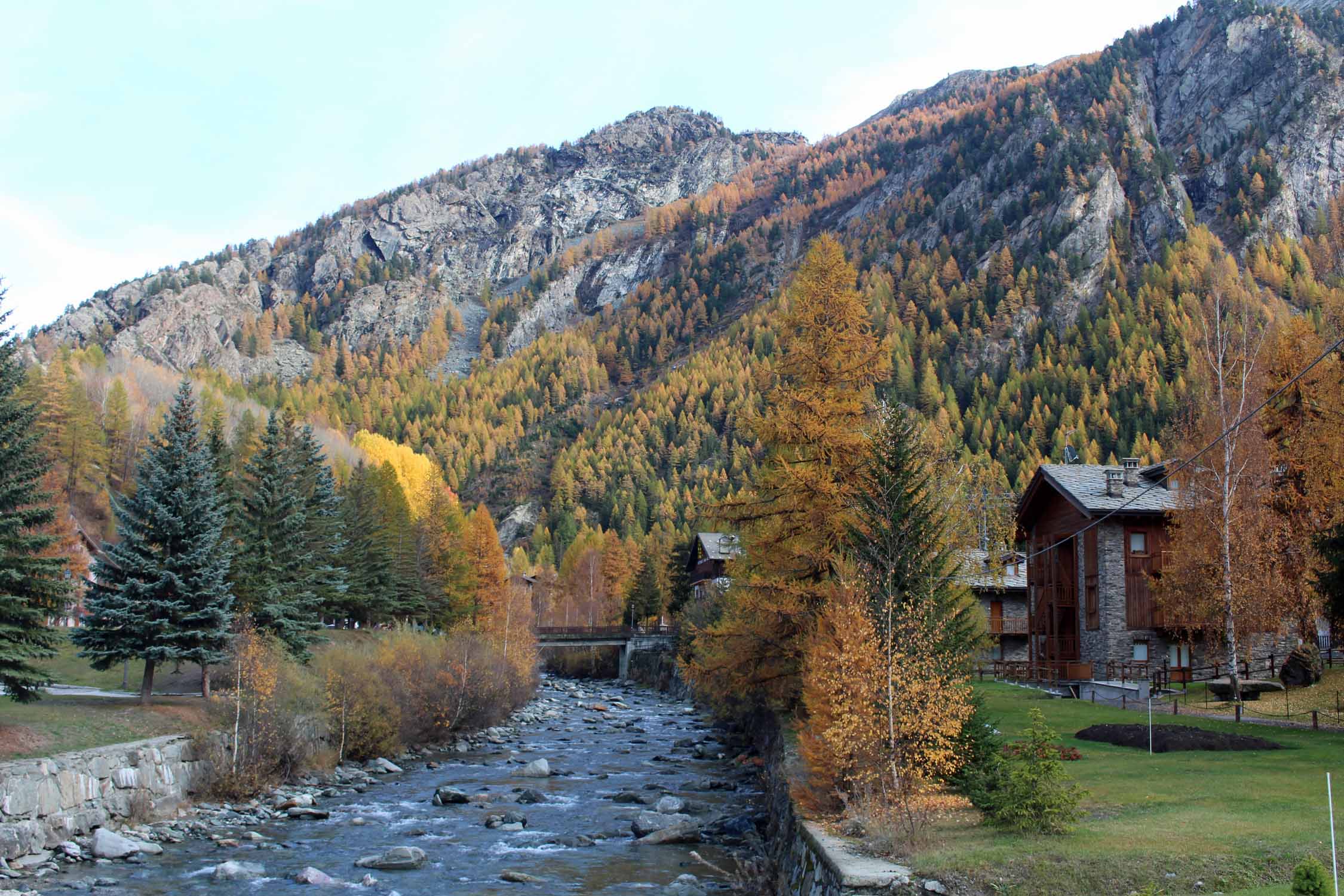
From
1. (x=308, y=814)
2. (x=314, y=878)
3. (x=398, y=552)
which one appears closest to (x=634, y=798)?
(x=308, y=814)

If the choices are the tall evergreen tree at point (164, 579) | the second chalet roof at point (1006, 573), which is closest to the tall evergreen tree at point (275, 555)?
the tall evergreen tree at point (164, 579)

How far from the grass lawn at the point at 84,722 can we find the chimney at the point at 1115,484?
3660 centimetres

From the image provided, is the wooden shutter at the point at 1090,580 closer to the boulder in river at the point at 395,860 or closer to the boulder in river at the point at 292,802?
the boulder in river at the point at 395,860

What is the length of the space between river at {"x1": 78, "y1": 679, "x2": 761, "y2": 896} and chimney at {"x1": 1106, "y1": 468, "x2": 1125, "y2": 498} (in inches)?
795

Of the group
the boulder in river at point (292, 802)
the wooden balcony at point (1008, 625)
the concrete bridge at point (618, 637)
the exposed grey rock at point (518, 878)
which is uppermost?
the wooden balcony at point (1008, 625)

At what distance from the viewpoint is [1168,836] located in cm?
1269

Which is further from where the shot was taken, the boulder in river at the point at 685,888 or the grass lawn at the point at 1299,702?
the grass lawn at the point at 1299,702

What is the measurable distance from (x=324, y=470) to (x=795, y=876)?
46.6 m

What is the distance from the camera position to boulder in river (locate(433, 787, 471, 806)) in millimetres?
29047

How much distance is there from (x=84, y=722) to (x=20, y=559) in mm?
6620

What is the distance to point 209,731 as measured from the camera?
28.4m

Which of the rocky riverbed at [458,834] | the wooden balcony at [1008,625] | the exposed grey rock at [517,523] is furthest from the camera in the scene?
the exposed grey rock at [517,523]

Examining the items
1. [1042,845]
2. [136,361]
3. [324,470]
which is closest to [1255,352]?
[1042,845]

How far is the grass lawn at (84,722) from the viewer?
2273 centimetres
